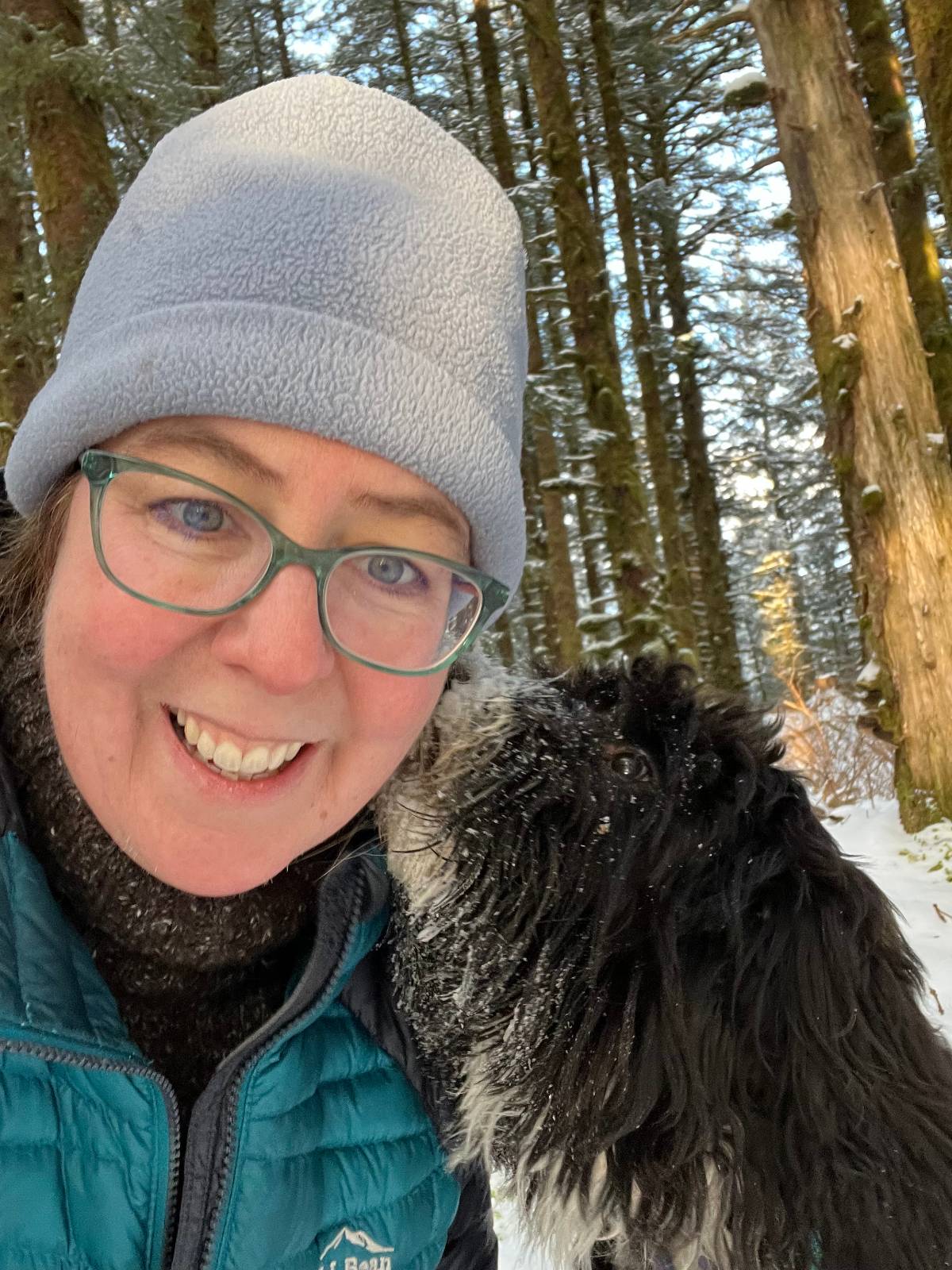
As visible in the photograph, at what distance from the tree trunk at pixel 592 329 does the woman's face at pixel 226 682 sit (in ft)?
18.9

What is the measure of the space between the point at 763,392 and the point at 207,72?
1151 cm

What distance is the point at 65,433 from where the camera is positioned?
4.07 feet

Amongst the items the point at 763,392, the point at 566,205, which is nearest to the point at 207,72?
the point at 566,205

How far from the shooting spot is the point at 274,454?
1150 millimetres

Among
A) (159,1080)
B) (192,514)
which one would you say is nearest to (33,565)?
(192,514)

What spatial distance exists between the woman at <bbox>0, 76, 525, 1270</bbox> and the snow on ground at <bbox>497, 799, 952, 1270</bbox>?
5.44 ft

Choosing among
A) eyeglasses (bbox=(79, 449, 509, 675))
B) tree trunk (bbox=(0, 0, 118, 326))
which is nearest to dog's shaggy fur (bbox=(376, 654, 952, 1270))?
eyeglasses (bbox=(79, 449, 509, 675))

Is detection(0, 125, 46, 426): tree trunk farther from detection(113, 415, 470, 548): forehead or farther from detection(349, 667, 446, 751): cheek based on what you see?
detection(349, 667, 446, 751): cheek

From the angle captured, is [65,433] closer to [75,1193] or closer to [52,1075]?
[52,1075]

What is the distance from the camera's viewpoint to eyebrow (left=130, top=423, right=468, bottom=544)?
1151 mm

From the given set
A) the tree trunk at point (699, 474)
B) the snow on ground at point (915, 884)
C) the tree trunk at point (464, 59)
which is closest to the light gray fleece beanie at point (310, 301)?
the snow on ground at point (915, 884)

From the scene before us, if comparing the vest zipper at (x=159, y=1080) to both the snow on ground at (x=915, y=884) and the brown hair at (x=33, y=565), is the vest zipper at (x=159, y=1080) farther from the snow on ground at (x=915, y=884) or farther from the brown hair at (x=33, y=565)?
the snow on ground at (x=915, y=884)

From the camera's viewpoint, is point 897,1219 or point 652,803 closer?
point 897,1219

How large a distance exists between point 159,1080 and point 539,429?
327 inches
